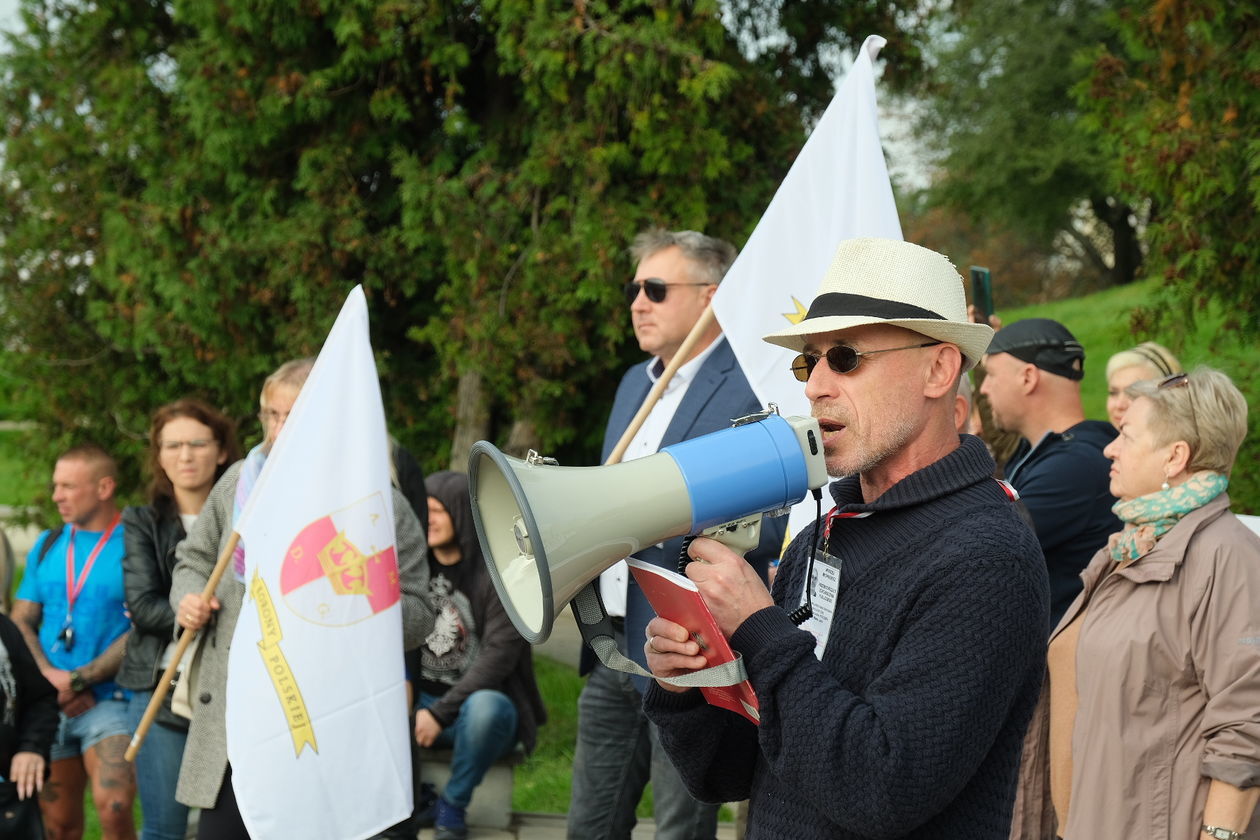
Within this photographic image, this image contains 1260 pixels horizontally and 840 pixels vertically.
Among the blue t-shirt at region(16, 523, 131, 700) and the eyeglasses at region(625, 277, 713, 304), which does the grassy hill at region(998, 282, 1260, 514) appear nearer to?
the eyeglasses at region(625, 277, 713, 304)

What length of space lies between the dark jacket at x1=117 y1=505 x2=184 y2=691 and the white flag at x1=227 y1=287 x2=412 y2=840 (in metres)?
0.96

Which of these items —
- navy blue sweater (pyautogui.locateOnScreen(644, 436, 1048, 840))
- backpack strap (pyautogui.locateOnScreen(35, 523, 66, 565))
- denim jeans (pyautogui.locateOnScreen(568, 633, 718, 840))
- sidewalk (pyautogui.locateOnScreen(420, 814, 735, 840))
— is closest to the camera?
navy blue sweater (pyautogui.locateOnScreen(644, 436, 1048, 840))

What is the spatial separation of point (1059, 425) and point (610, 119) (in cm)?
454

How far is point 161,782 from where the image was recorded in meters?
4.50

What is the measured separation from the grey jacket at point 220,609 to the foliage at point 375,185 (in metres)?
3.99

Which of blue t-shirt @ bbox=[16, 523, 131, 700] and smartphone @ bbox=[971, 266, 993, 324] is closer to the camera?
Result: smartphone @ bbox=[971, 266, 993, 324]

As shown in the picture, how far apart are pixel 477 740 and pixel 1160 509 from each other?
325 cm

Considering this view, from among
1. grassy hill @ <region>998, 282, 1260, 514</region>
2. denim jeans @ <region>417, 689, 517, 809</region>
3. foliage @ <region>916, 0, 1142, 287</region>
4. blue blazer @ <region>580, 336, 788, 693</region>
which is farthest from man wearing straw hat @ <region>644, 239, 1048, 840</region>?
foliage @ <region>916, 0, 1142, 287</region>

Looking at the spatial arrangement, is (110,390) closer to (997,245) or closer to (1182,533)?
(1182,533)

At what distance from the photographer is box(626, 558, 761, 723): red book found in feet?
6.46

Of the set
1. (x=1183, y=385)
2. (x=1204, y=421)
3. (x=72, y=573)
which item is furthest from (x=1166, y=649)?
(x=72, y=573)

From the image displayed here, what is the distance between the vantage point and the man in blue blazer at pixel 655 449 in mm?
4219

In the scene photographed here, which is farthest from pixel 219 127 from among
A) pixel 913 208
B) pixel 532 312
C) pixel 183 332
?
pixel 913 208

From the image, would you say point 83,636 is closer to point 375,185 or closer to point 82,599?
point 82,599
